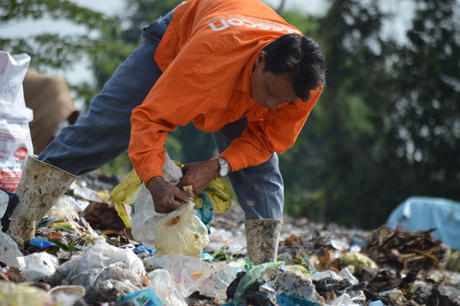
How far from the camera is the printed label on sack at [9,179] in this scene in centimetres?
269

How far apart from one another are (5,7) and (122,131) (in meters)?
7.19

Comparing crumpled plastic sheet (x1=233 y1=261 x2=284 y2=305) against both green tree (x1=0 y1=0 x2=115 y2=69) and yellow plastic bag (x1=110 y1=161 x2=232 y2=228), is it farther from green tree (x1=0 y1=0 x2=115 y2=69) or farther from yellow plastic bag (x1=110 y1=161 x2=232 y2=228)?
green tree (x1=0 y1=0 x2=115 y2=69)

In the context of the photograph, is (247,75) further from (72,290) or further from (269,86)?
(72,290)

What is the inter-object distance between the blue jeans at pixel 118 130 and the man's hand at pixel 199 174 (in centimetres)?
35

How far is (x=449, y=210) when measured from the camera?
9.02 meters

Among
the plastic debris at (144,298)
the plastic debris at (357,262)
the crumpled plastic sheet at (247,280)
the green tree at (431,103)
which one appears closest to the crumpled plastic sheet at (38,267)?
the plastic debris at (144,298)

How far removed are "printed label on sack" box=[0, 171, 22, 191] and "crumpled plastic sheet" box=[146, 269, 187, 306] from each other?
1402 millimetres

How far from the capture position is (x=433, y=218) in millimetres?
8914

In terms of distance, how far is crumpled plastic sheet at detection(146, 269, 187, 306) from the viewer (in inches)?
71.0

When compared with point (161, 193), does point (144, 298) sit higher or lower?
lower

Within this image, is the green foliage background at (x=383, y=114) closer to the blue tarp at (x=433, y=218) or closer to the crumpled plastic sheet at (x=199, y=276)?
the blue tarp at (x=433, y=218)

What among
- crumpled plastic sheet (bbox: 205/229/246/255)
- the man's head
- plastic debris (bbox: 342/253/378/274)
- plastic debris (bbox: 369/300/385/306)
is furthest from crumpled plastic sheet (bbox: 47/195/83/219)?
plastic debris (bbox: 342/253/378/274)

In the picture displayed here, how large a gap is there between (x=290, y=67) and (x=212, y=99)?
1.32ft

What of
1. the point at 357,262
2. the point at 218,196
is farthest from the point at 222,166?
the point at 357,262
